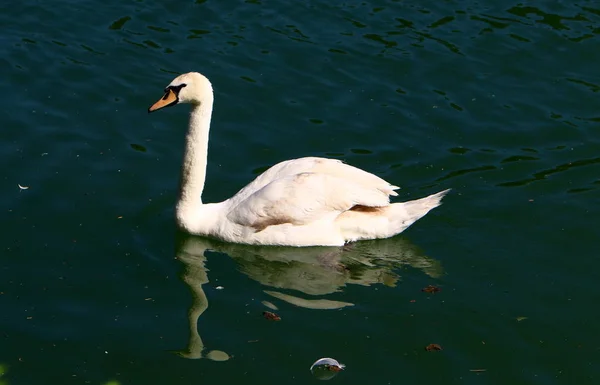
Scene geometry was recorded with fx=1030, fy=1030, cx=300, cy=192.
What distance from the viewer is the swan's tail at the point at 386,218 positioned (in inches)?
441

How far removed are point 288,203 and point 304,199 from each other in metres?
0.18

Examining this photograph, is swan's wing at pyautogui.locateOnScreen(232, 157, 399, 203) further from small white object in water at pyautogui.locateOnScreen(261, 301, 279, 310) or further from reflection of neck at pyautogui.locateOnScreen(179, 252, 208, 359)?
small white object in water at pyautogui.locateOnScreen(261, 301, 279, 310)

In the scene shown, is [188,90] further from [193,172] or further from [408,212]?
[408,212]

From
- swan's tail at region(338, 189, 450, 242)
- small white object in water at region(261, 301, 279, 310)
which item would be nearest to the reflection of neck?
small white object in water at region(261, 301, 279, 310)

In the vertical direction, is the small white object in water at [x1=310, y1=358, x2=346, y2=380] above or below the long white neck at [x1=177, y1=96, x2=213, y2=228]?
below

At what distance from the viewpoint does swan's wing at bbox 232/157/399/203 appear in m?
11.2

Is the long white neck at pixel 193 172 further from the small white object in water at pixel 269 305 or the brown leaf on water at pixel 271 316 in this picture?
the brown leaf on water at pixel 271 316

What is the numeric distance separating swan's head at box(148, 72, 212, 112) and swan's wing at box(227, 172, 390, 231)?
1195 mm

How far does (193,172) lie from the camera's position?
37.3 feet

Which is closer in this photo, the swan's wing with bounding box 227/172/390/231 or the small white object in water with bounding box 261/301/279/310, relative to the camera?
the small white object in water with bounding box 261/301/279/310

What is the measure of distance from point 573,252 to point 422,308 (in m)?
2.08

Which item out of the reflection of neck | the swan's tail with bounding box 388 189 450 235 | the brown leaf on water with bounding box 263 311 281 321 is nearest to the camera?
the reflection of neck

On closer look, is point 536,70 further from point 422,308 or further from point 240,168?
point 422,308

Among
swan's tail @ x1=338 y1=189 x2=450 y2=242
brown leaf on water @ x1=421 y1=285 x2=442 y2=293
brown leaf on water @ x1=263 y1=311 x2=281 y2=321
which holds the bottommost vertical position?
brown leaf on water @ x1=263 y1=311 x2=281 y2=321
